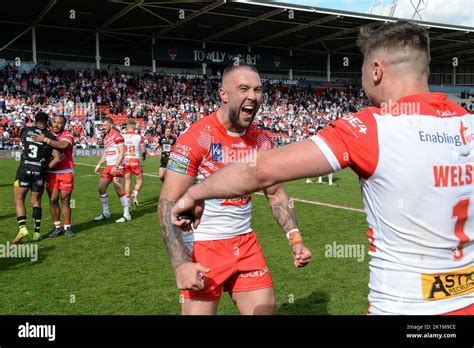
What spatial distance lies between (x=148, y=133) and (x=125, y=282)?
32.0 metres

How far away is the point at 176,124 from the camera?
40000 mm

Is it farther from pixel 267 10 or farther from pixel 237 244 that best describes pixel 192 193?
pixel 267 10

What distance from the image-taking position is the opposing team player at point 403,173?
1810mm

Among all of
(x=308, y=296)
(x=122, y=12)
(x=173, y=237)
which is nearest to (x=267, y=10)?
(x=122, y=12)

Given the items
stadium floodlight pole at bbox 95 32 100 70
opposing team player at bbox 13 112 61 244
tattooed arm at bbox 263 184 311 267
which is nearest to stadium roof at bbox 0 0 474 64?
stadium floodlight pole at bbox 95 32 100 70

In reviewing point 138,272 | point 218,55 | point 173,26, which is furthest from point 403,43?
point 218,55

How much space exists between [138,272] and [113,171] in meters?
4.87

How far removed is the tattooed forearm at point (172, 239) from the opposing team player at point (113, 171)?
325 inches

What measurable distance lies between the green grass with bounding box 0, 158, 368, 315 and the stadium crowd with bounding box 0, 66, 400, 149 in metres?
24.1

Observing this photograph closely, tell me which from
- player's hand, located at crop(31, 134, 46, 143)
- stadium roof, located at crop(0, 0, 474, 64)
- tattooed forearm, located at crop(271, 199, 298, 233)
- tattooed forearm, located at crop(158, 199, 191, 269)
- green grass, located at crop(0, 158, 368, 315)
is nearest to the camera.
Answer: tattooed forearm, located at crop(158, 199, 191, 269)

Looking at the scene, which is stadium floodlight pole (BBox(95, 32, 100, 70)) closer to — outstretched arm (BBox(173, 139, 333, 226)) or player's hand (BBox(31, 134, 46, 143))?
player's hand (BBox(31, 134, 46, 143))

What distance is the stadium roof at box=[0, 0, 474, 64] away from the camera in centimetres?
3750
